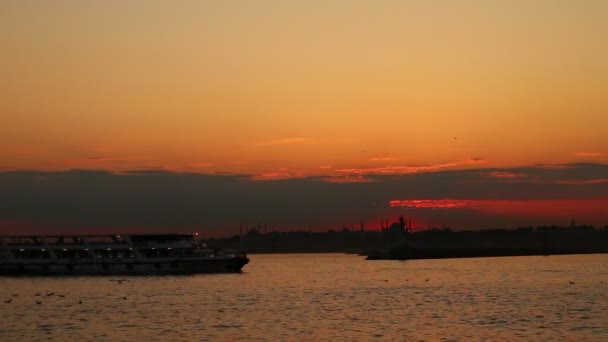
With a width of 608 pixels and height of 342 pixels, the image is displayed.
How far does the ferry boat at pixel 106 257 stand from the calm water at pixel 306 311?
1467 centimetres

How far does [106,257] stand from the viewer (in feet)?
467

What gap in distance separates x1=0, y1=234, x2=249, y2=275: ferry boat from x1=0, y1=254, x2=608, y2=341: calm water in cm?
1467

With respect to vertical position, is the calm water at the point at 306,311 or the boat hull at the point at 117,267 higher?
the boat hull at the point at 117,267

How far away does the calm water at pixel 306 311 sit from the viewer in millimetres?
62188

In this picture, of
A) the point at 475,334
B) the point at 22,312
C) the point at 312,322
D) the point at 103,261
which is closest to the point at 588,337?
the point at 475,334

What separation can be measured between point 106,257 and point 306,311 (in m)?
70.1

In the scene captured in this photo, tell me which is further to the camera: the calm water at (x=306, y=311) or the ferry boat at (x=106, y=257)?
the ferry boat at (x=106, y=257)

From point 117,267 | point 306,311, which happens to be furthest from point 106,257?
point 306,311

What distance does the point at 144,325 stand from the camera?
69.0 meters

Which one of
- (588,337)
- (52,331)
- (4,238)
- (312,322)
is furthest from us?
(4,238)

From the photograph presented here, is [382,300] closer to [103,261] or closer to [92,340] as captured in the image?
[92,340]

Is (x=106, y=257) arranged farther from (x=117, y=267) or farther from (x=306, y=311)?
(x=306, y=311)

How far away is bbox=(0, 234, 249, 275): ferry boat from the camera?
14000 cm

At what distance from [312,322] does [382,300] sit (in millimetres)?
24027
